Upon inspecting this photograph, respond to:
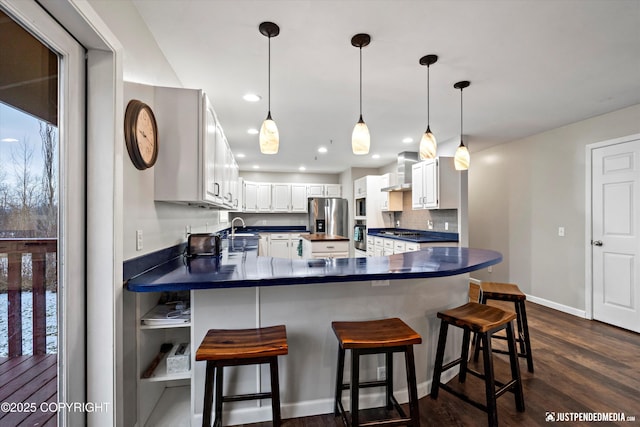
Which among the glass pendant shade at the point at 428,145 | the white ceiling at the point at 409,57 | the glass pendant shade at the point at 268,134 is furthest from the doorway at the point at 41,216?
the glass pendant shade at the point at 428,145

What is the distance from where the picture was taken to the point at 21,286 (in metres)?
1.00

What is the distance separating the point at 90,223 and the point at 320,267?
3.92 feet

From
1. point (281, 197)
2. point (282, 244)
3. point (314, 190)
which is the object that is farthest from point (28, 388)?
point (314, 190)

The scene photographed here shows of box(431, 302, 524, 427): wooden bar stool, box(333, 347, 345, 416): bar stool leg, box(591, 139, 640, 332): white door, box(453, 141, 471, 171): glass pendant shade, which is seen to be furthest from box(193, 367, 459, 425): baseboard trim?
box(591, 139, 640, 332): white door

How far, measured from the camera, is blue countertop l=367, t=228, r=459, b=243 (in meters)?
4.30

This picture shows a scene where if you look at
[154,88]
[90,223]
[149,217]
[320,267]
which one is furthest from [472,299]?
[154,88]

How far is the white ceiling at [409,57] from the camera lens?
1.67m

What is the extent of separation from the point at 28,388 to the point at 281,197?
20.5 feet

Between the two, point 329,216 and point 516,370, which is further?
point 329,216

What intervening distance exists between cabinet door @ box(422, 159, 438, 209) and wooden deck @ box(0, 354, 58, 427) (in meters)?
4.20

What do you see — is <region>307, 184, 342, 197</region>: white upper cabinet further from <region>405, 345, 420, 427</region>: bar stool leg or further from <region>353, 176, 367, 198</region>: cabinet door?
<region>405, 345, 420, 427</region>: bar stool leg

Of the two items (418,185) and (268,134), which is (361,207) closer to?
(418,185)

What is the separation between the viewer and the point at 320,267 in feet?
5.80

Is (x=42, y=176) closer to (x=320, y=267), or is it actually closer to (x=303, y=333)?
(x=320, y=267)
